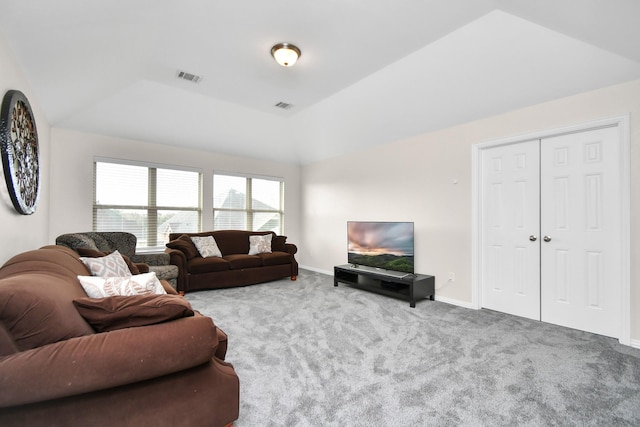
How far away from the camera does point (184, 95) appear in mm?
4414

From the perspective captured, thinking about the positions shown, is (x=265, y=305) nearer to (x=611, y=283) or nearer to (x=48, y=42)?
(x=48, y=42)

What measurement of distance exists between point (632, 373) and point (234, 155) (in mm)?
5990

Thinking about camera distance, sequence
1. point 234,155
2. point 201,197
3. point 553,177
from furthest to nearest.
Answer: point 234,155 → point 201,197 → point 553,177

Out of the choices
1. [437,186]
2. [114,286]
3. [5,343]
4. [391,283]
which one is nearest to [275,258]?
[391,283]

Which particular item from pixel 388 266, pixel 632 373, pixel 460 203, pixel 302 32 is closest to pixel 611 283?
pixel 632 373

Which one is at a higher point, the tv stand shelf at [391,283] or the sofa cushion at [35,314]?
the sofa cushion at [35,314]

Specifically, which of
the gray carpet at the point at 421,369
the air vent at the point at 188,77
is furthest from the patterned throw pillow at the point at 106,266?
the air vent at the point at 188,77

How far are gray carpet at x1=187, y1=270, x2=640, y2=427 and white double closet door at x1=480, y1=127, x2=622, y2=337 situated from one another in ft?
0.87

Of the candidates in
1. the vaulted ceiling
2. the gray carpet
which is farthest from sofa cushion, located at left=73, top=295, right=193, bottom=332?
the vaulted ceiling

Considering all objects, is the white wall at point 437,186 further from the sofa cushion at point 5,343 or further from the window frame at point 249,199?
the sofa cushion at point 5,343

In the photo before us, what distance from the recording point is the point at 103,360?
115 cm

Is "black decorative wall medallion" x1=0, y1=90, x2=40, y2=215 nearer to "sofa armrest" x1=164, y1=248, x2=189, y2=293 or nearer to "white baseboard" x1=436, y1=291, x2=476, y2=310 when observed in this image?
"sofa armrest" x1=164, y1=248, x2=189, y2=293

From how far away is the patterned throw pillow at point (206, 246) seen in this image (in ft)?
16.4

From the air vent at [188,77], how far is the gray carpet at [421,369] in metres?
2.95
